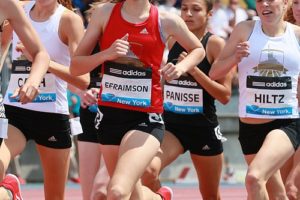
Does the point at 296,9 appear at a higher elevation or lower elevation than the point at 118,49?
lower

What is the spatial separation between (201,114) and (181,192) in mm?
6061

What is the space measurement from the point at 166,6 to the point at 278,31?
30.3 ft

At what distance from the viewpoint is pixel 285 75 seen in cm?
881

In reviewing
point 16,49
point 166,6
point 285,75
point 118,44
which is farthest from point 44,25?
point 166,6

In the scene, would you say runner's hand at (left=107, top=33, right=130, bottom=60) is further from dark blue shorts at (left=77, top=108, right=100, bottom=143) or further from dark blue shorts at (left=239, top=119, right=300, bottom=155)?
dark blue shorts at (left=77, top=108, right=100, bottom=143)

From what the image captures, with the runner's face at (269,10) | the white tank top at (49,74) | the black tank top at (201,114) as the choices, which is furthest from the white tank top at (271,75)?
the white tank top at (49,74)

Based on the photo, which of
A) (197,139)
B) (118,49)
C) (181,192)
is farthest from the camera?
(181,192)

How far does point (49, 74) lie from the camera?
29.1 feet

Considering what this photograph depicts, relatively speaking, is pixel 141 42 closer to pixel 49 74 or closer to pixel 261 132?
pixel 49 74

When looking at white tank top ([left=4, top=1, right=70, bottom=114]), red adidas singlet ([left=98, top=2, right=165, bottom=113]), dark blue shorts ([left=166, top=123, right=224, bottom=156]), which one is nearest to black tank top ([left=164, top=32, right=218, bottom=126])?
dark blue shorts ([left=166, top=123, right=224, bottom=156])

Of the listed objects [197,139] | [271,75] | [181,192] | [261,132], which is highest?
[271,75]

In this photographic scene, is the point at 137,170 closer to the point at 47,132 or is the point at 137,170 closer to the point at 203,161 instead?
the point at 47,132

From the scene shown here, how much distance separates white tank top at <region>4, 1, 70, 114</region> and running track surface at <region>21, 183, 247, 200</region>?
17.1ft

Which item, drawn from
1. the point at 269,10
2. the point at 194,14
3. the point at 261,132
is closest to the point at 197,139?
the point at 261,132
